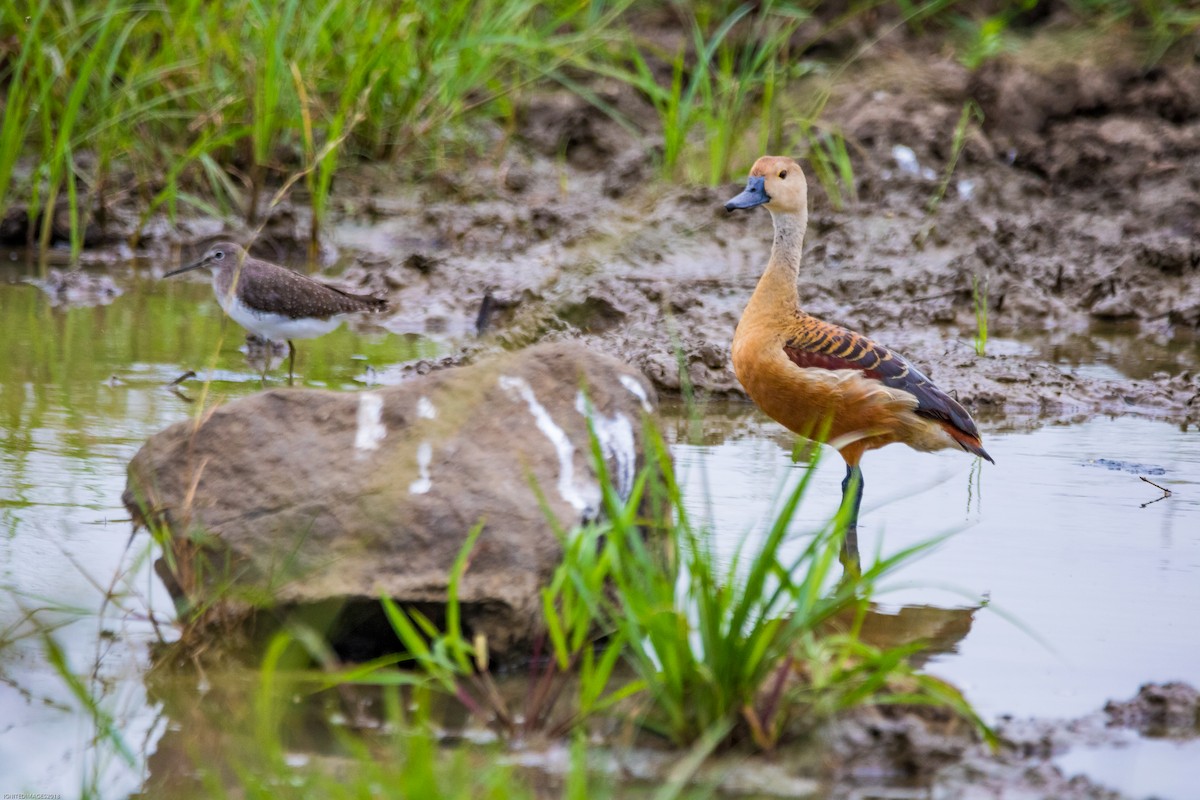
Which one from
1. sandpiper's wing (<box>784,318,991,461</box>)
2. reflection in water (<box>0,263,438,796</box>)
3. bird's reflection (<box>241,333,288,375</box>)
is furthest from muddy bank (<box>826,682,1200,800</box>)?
bird's reflection (<box>241,333,288,375</box>)

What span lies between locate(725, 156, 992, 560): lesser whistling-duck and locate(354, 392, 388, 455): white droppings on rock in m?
1.81

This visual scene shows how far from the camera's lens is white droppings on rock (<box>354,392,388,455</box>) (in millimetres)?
3830

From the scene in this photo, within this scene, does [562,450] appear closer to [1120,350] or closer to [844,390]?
[844,390]

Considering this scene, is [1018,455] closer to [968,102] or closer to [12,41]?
[968,102]

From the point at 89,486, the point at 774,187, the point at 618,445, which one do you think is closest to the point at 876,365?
the point at 774,187

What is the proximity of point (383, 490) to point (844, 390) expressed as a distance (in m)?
2.09

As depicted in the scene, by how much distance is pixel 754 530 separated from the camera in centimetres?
473

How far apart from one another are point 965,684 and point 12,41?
798cm

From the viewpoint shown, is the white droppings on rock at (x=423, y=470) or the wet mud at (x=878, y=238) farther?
the wet mud at (x=878, y=238)

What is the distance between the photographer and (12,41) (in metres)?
9.27

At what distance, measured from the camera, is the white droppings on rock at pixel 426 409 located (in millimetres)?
3887

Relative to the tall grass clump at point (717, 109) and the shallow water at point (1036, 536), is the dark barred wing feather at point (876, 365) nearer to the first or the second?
the shallow water at point (1036, 536)

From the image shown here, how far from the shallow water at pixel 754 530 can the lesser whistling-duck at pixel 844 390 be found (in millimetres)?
212

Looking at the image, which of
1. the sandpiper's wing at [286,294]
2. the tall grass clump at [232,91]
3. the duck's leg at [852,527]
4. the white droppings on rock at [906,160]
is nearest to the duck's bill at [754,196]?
the duck's leg at [852,527]
